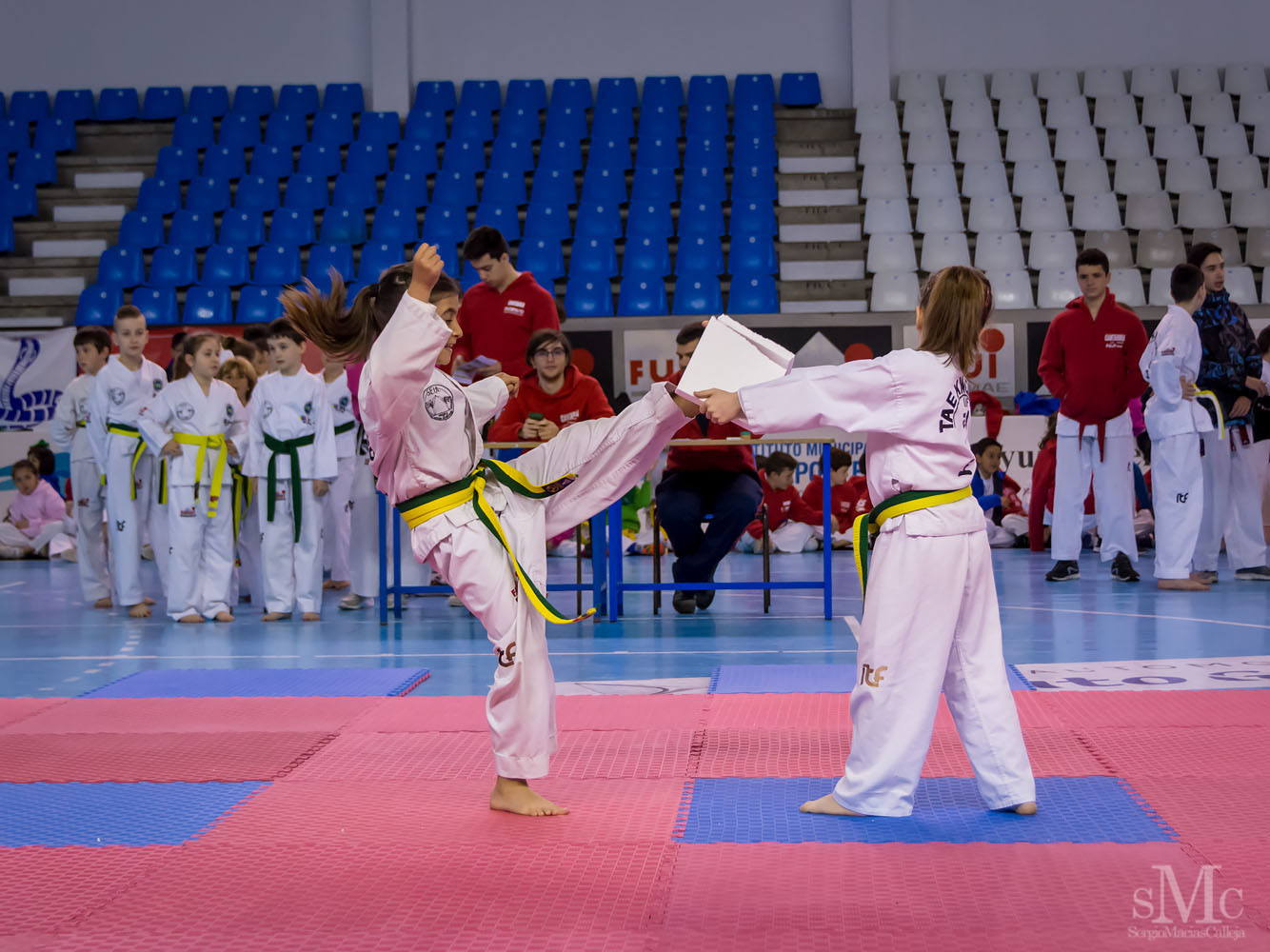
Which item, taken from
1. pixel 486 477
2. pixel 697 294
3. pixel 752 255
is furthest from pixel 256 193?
pixel 486 477

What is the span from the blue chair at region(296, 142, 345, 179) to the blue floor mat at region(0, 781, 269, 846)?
12179 mm

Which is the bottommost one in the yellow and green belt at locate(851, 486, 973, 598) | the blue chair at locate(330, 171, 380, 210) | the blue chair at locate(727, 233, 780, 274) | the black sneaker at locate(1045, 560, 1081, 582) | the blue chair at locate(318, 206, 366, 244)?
the black sneaker at locate(1045, 560, 1081, 582)

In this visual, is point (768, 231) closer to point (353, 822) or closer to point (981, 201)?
point (981, 201)

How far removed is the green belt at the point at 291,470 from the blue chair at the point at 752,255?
7041 mm

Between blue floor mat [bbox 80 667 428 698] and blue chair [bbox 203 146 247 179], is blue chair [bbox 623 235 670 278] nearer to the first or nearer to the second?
blue chair [bbox 203 146 247 179]

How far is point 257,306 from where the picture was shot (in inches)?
497

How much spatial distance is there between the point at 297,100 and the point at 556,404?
10.2m

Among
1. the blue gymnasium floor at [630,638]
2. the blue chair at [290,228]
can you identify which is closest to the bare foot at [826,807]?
the blue gymnasium floor at [630,638]

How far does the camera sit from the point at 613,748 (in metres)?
3.71

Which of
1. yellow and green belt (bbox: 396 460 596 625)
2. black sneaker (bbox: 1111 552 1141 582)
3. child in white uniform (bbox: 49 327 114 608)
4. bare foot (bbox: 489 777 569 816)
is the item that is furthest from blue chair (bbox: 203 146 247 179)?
bare foot (bbox: 489 777 569 816)

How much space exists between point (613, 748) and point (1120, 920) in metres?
1.74

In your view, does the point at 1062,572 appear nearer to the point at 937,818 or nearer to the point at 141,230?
the point at 937,818

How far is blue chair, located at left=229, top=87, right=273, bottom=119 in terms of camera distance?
15156 mm

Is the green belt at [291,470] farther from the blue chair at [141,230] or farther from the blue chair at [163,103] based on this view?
the blue chair at [163,103]
